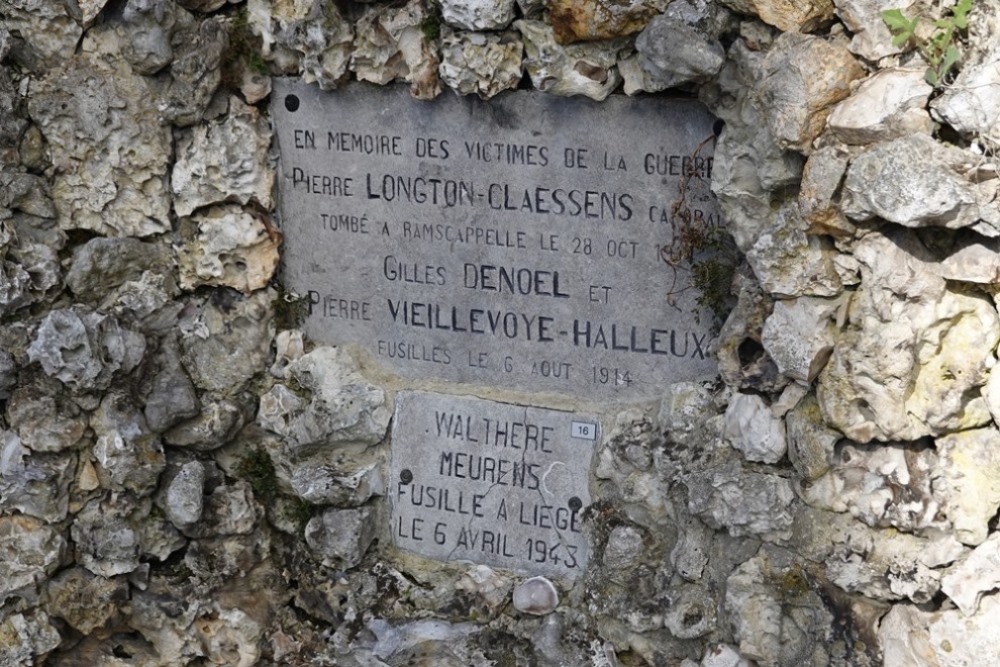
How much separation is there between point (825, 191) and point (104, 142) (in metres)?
2.48

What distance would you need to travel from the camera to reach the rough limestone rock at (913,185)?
3371mm

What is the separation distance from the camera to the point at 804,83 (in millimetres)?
3633

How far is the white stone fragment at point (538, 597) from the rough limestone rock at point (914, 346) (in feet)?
4.31

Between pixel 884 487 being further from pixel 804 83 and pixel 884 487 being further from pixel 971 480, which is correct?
pixel 804 83

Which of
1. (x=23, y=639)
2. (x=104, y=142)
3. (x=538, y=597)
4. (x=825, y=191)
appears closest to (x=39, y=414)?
(x=23, y=639)

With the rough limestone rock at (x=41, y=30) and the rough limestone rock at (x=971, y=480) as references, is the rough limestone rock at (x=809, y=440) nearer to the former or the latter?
the rough limestone rock at (x=971, y=480)

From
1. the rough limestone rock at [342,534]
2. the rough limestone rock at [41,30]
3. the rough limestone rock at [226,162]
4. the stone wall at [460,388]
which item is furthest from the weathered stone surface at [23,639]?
the rough limestone rock at [41,30]

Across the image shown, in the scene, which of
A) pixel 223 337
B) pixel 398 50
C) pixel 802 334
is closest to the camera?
pixel 802 334

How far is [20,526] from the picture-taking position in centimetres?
463

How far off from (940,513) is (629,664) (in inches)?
49.2

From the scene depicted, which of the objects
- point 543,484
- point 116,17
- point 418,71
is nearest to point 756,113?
point 418,71

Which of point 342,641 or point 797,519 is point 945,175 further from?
point 342,641

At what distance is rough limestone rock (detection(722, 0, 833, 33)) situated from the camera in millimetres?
3658

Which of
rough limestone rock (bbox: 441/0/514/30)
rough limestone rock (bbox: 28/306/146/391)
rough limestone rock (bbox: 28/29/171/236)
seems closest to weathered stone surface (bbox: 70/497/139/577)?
rough limestone rock (bbox: 28/306/146/391)
